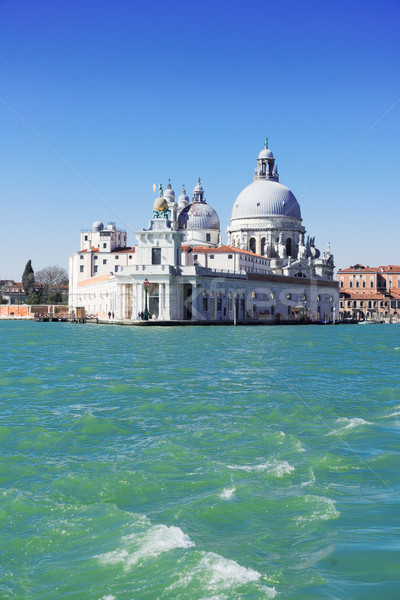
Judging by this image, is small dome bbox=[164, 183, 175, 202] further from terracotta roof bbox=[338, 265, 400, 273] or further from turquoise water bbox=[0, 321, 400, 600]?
turquoise water bbox=[0, 321, 400, 600]

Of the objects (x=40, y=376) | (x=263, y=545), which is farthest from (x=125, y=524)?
(x=40, y=376)

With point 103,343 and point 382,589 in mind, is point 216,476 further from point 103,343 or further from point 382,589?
point 103,343

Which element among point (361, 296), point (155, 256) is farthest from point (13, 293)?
point (155, 256)

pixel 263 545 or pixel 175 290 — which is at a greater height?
pixel 175 290

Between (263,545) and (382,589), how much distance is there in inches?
38.6

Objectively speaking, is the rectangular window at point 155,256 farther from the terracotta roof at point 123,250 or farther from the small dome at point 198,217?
the small dome at point 198,217

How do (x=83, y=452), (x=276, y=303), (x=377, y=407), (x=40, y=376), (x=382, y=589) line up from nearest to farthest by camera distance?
1. (x=382, y=589)
2. (x=83, y=452)
3. (x=377, y=407)
4. (x=40, y=376)
5. (x=276, y=303)

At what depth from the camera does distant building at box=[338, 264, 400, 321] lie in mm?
94562

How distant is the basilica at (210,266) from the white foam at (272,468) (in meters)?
41.6

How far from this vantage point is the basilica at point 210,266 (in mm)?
52031

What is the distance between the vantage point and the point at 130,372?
1709 cm

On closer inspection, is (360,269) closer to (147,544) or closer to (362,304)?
(362,304)

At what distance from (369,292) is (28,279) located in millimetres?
45263

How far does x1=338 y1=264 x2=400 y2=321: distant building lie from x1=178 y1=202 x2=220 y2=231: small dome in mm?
26371
